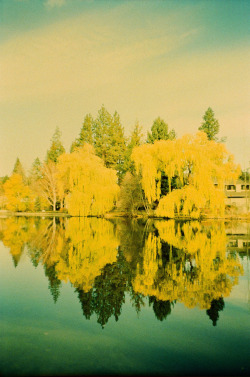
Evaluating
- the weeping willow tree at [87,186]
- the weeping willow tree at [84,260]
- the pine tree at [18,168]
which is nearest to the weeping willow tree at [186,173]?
the weeping willow tree at [87,186]

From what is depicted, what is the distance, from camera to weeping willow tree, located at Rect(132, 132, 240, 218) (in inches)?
1041

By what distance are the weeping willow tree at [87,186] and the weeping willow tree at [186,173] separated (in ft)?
15.5

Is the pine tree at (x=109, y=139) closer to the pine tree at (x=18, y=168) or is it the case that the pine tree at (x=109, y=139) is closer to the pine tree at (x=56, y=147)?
the pine tree at (x=56, y=147)

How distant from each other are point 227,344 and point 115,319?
2.14 meters

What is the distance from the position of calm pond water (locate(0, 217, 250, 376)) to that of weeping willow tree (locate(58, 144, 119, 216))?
21.0 meters

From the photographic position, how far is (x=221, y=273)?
29.1ft

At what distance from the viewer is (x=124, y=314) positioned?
600 cm

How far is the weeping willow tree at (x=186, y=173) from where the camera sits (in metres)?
26.5

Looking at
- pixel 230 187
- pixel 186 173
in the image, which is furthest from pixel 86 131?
pixel 186 173

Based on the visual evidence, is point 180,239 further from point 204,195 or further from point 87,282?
point 204,195

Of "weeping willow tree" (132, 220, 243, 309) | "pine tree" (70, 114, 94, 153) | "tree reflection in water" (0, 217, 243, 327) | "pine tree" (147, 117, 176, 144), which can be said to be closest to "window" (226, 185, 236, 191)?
"pine tree" (147, 117, 176, 144)

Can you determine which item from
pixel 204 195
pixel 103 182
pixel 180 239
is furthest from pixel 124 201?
pixel 180 239

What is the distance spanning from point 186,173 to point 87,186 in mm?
11064

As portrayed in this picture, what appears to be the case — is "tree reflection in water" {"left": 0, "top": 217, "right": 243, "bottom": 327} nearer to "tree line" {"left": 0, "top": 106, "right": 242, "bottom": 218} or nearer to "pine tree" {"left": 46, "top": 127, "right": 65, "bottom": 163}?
"tree line" {"left": 0, "top": 106, "right": 242, "bottom": 218}
